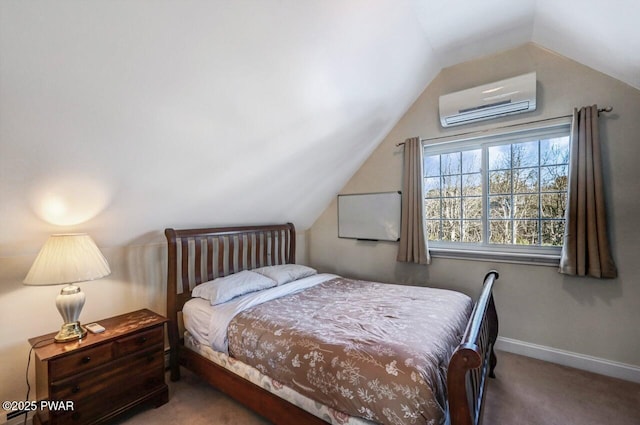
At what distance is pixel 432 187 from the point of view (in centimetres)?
326

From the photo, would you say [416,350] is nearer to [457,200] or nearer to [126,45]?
[126,45]

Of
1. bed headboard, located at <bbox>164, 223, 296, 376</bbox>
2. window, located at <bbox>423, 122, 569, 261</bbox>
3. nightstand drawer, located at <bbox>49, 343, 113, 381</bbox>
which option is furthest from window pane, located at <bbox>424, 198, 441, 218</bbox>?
nightstand drawer, located at <bbox>49, 343, 113, 381</bbox>

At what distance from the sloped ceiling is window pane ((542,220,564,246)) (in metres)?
1.24

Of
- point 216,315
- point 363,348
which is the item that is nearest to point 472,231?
point 363,348

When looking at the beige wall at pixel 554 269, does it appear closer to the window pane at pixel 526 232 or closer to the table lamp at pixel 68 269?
the window pane at pixel 526 232

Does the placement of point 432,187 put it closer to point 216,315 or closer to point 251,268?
point 251,268

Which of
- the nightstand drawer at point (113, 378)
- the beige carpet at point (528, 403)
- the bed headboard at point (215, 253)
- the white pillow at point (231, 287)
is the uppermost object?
the bed headboard at point (215, 253)

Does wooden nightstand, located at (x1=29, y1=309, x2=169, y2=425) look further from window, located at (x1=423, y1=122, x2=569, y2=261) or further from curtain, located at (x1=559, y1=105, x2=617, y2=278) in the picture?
curtain, located at (x1=559, y1=105, x2=617, y2=278)

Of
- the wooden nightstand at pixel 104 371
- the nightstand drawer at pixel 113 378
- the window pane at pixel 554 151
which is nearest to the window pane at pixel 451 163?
the window pane at pixel 554 151

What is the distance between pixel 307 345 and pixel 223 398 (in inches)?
40.7

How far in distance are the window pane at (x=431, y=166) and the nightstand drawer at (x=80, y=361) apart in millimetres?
3268

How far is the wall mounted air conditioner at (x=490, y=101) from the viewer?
2.46 metres

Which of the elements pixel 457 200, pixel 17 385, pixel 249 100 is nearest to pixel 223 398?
pixel 17 385

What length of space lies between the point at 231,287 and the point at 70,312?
102 cm
